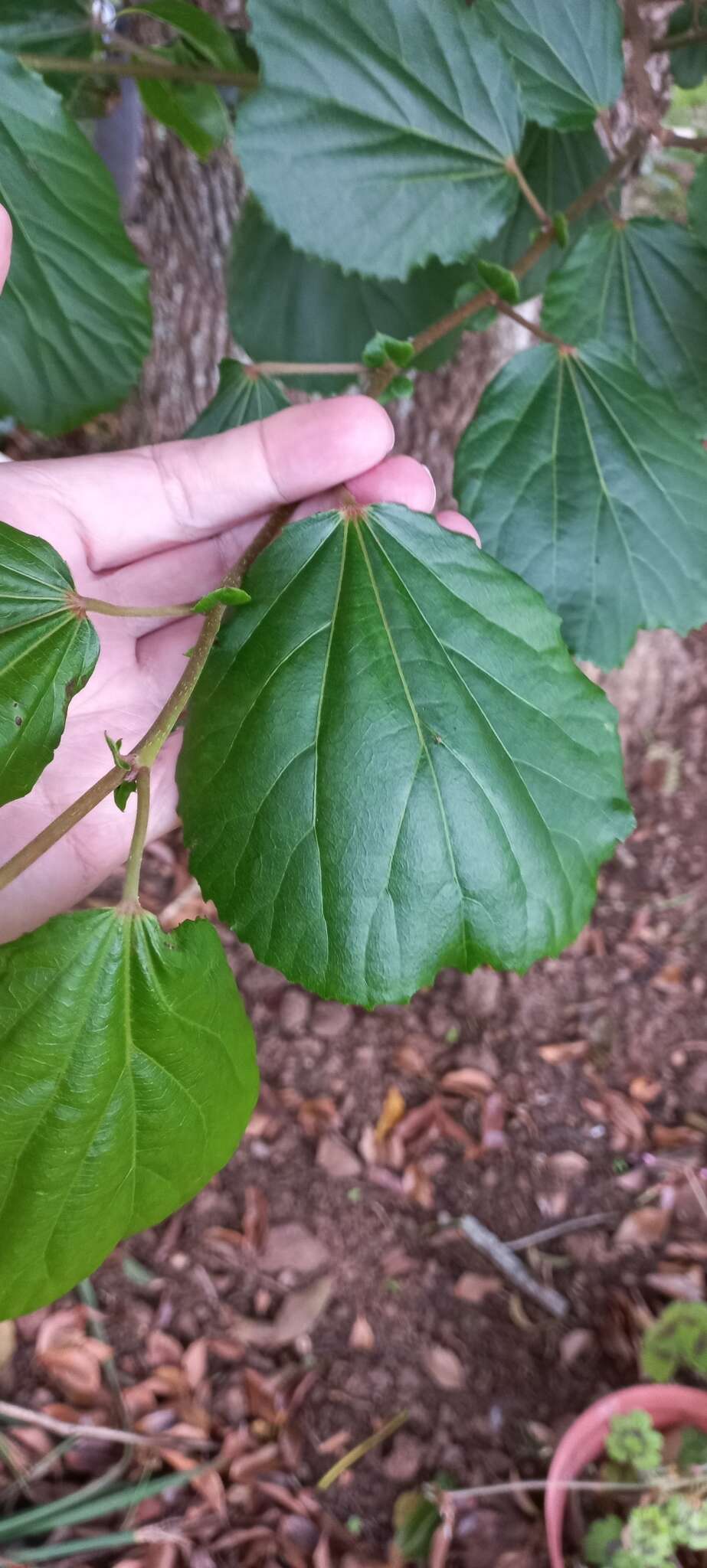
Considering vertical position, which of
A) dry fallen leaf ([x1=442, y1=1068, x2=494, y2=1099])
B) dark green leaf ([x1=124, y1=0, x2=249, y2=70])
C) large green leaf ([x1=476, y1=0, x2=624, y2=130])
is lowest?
dry fallen leaf ([x1=442, y1=1068, x2=494, y2=1099])

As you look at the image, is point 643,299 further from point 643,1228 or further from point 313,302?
point 643,1228

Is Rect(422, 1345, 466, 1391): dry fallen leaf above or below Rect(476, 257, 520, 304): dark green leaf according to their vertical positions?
below

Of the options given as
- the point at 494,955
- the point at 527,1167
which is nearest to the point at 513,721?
the point at 494,955

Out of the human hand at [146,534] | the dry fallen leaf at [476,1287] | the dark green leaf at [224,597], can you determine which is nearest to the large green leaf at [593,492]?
the human hand at [146,534]

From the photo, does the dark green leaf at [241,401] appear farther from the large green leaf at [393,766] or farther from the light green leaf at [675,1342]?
the light green leaf at [675,1342]

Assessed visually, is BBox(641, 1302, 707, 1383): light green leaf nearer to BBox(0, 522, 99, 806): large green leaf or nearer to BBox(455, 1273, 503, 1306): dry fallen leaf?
BBox(455, 1273, 503, 1306): dry fallen leaf

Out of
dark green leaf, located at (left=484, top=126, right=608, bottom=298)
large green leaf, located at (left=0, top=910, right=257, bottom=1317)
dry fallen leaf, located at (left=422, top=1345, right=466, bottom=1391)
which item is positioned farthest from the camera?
dry fallen leaf, located at (left=422, top=1345, right=466, bottom=1391)

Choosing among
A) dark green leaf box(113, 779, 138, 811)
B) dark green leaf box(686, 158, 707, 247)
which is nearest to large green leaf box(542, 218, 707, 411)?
dark green leaf box(686, 158, 707, 247)
